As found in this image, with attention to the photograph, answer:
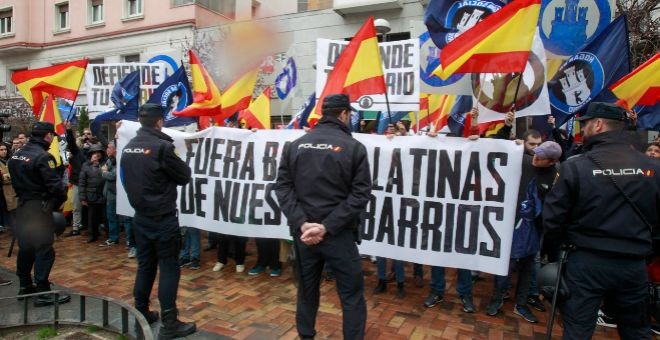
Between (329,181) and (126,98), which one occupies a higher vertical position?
(126,98)

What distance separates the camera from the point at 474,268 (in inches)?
165

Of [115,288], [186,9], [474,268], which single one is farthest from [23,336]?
[186,9]

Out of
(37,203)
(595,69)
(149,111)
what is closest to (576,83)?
(595,69)

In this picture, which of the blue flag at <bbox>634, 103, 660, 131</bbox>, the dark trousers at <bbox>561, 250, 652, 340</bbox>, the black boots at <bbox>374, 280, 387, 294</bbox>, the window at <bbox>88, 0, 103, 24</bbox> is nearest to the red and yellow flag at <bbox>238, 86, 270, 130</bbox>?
the black boots at <bbox>374, 280, 387, 294</bbox>

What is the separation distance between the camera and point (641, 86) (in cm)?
455

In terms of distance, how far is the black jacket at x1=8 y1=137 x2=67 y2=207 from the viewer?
4324 millimetres

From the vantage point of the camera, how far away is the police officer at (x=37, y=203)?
14.3 ft

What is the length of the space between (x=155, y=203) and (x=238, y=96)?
316 centimetres

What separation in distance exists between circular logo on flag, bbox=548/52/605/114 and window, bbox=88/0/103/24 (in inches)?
1003

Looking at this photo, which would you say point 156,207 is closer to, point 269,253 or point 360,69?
point 269,253

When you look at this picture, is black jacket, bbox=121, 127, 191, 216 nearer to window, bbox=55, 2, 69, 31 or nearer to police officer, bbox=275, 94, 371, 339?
police officer, bbox=275, 94, 371, 339

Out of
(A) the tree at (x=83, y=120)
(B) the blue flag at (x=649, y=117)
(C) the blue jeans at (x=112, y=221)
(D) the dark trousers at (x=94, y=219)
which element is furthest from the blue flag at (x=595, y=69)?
(A) the tree at (x=83, y=120)

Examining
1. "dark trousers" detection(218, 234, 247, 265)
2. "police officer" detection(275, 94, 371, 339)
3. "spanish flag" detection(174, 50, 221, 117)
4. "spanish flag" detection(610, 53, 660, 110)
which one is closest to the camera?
"police officer" detection(275, 94, 371, 339)

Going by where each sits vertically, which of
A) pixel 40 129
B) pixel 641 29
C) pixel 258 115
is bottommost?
pixel 40 129
